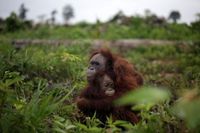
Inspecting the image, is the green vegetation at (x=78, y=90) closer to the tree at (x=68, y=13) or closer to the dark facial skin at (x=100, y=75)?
the dark facial skin at (x=100, y=75)

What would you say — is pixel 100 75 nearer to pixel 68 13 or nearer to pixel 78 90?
pixel 78 90

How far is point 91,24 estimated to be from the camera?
54.3 feet

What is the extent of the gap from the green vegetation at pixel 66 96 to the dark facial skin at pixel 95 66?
18 centimetres

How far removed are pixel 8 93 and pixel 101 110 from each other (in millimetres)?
1493

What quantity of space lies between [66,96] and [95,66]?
3.96ft

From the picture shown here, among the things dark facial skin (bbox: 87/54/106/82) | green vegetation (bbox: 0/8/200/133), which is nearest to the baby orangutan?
dark facial skin (bbox: 87/54/106/82)

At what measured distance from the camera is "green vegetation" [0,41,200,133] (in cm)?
159

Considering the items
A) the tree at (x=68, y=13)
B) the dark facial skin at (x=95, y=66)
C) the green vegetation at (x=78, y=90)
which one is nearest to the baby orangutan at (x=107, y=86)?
the dark facial skin at (x=95, y=66)

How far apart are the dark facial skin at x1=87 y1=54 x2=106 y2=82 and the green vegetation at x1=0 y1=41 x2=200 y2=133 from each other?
0.18 metres

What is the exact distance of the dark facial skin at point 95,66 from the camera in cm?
377

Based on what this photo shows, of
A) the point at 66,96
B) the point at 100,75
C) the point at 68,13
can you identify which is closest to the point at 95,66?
the point at 100,75

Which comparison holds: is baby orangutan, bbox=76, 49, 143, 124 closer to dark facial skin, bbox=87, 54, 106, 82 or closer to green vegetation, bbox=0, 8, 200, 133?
dark facial skin, bbox=87, 54, 106, 82

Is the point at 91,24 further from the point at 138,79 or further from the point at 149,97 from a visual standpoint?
the point at 149,97

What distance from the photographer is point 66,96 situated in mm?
2693
